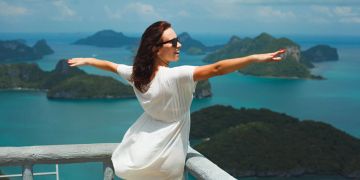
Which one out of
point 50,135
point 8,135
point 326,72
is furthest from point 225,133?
point 326,72

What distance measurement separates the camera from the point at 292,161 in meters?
41.3

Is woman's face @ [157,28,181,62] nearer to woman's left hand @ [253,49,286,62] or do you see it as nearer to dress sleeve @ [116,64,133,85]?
dress sleeve @ [116,64,133,85]

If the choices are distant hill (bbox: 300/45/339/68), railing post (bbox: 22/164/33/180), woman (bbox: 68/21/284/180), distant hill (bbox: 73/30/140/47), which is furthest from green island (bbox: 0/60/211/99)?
woman (bbox: 68/21/284/180)

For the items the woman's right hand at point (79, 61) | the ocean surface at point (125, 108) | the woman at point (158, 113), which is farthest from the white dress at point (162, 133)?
the ocean surface at point (125, 108)

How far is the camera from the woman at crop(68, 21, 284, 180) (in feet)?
4.67

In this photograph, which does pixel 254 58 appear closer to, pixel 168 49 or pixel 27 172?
pixel 168 49

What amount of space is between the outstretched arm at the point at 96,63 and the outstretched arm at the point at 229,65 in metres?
0.39

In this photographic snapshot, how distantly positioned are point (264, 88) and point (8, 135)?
106 ft

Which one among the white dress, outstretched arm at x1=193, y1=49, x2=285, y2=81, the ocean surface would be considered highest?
outstretched arm at x1=193, y1=49, x2=285, y2=81

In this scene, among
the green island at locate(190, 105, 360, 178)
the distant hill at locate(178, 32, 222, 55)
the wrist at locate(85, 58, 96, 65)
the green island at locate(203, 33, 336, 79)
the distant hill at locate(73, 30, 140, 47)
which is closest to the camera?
the wrist at locate(85, 58, 96, 65)

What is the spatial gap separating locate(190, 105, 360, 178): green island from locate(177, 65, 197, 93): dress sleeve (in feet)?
121

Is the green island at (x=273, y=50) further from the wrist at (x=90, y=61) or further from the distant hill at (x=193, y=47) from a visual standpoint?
the wrist at (x=90, y=61)

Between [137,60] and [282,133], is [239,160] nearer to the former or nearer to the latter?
[282,133]

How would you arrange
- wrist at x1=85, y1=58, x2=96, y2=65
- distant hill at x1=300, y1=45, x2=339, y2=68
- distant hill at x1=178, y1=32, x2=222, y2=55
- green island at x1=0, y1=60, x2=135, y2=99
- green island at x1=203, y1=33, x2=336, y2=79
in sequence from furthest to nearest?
distant hill at x1=178, y1=32, x2=222, y2=55 → distant hill at x1=300, y1=45, x2=339, y2=68 → green island at x1=203, y1=33, x2=336, y2=79 → green island at x1=0, y1=60, x2=135, y2=99 → wrist at x1=85, y1=58, x2=96, y2=65
